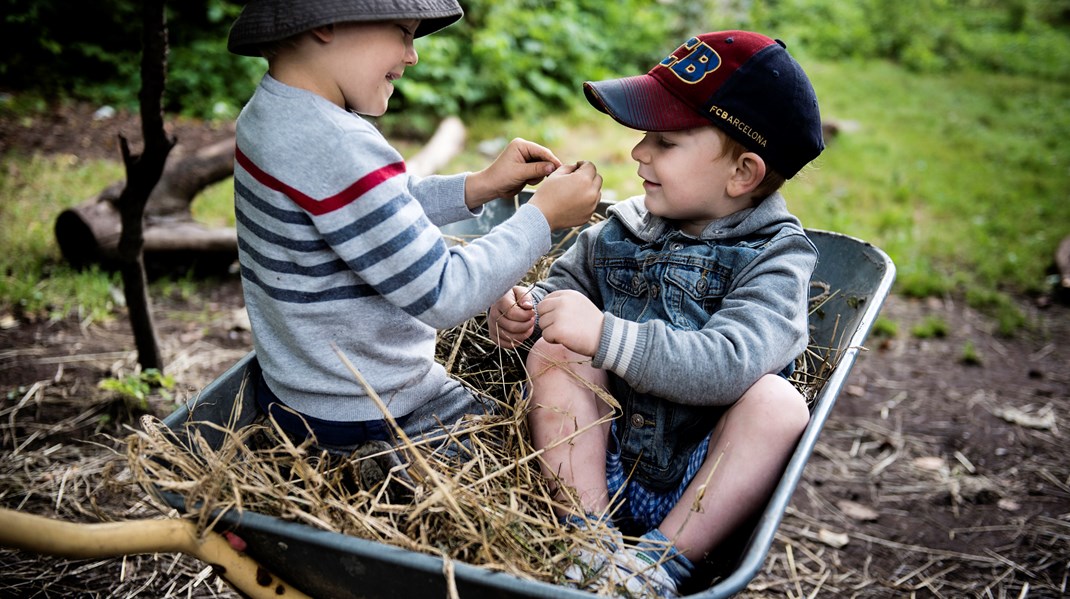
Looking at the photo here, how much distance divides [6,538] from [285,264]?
729 mm

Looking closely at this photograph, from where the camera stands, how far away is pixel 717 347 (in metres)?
1.82

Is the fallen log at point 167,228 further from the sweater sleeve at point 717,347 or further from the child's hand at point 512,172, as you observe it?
the sweater sleeve at point 717,347

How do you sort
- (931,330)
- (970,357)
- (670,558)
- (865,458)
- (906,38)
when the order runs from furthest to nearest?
(906,38) → (931,330) → (970,357) → (865,458) → (670,558)

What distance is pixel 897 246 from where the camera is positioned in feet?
18.0

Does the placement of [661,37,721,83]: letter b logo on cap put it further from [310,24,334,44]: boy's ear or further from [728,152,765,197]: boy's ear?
[310,24,334,44]: boy's ear

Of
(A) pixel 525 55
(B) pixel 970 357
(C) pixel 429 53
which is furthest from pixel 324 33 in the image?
(A) pixel 525 55

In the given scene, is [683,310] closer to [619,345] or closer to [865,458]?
[619,345]

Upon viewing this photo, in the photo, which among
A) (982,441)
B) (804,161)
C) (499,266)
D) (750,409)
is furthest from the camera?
(982,441)

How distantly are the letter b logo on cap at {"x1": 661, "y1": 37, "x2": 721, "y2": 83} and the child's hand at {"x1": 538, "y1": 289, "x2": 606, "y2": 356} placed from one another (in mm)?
651

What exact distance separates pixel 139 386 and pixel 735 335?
7.97 feet

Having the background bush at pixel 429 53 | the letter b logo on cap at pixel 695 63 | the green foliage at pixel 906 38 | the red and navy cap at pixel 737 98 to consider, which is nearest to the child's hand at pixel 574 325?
the red and navy cap at pixel 737 98

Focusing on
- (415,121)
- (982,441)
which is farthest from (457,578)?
(415,121)

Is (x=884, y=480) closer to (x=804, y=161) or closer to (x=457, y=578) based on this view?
(x=804, y=161)

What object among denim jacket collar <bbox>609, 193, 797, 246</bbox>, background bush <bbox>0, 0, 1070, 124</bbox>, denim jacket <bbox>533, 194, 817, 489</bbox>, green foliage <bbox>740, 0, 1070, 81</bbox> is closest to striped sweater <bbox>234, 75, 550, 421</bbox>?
denim jacket <bbox>533, 194, 817, 489</bbox>
